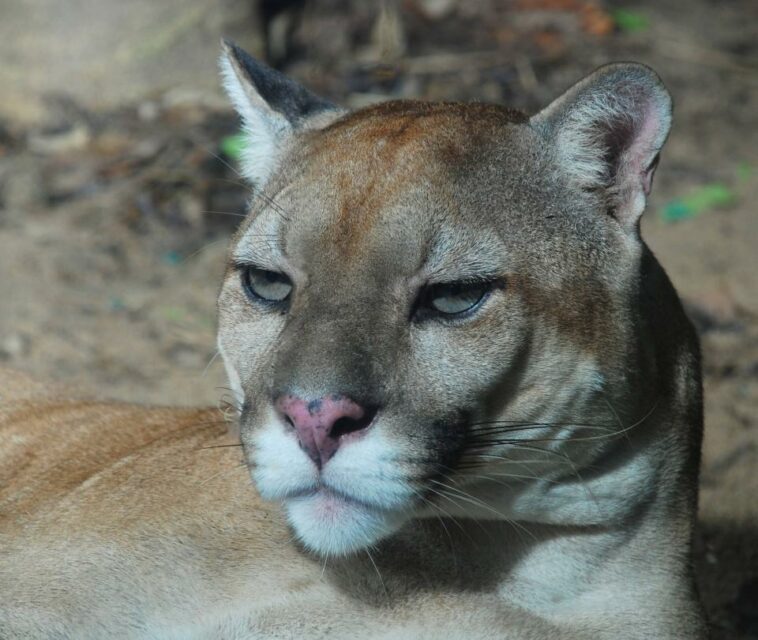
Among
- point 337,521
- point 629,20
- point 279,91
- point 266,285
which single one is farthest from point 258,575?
point 629,20

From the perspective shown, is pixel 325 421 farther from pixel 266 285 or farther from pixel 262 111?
pixel 262 111

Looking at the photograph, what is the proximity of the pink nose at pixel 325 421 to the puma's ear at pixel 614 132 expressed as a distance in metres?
1.07

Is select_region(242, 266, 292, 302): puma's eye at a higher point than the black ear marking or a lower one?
lower

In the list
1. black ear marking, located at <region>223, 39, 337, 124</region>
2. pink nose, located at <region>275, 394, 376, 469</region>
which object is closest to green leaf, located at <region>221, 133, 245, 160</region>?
black ear marking, located at <region>223, 39, 337, 124</region>

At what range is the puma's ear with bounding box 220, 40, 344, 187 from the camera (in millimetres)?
3826

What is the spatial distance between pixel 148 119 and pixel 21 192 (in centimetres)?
112

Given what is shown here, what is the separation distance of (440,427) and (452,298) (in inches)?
13.9

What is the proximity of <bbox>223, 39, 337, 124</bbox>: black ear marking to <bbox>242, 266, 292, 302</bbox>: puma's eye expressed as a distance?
74 centimetres

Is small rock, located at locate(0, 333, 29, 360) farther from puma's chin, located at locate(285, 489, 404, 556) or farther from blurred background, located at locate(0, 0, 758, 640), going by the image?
puma's chin, located at locate(285, 489, 404, 556)

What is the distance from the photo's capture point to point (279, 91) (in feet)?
12.9

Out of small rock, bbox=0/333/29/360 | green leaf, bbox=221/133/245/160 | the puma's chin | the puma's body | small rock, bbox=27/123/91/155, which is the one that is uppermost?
the puma's chin

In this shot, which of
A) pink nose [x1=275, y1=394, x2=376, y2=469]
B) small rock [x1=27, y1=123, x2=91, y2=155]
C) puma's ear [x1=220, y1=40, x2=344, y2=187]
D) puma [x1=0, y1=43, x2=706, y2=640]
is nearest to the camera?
pink nose [x1=275, y1=394, x2=376, y2=469]

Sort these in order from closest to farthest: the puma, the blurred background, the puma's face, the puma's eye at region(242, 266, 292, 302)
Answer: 1. the puma's face
2. the puma
3. the puma's eye at region(242, 266, 292, 302)
4. the blurred background

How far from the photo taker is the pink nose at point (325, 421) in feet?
8.92
